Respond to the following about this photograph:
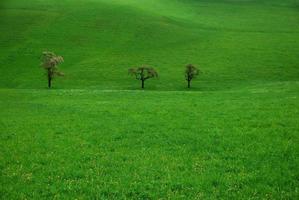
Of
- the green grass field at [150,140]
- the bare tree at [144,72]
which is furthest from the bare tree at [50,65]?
the bare tree at [144,72]

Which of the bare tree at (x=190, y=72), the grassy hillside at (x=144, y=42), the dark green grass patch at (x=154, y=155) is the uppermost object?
the grassy hillside at (x=144, y=42)

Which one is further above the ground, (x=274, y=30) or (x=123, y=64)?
(x=274, y=30)

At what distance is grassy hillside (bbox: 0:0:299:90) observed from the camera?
248 ft

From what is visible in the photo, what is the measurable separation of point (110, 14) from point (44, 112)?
87.6 metres

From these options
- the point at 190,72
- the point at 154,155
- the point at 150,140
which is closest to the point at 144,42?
the point at 190,72

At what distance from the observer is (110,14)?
374 ft

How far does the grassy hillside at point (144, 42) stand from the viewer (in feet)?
248

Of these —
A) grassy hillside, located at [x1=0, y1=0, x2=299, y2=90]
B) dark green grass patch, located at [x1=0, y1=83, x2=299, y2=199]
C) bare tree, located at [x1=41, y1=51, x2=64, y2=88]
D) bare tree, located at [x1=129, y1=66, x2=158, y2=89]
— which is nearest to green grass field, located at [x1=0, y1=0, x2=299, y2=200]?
dark green grass patch, located at [x1=0, y1=83, x2=299, y2=199]

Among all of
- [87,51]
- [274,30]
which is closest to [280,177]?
[87,51]

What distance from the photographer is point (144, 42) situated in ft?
313

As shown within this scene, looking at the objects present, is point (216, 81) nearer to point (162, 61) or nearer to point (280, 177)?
point (162, 61)

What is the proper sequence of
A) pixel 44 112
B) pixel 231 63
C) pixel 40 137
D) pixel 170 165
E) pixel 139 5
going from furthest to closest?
pixel 139 5 < pixel 231 63 < pixel 44 112 < pixel 40 137 < pixel 170 165

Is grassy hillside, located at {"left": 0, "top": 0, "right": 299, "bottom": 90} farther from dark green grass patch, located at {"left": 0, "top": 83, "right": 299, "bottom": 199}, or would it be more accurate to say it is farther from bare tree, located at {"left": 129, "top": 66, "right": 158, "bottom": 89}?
dark green grass patch, located at {"left": 0, "top": 83, "right": 299, "bottom": 199}

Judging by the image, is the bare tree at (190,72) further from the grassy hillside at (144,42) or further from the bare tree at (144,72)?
the bare tree at (144,72)
